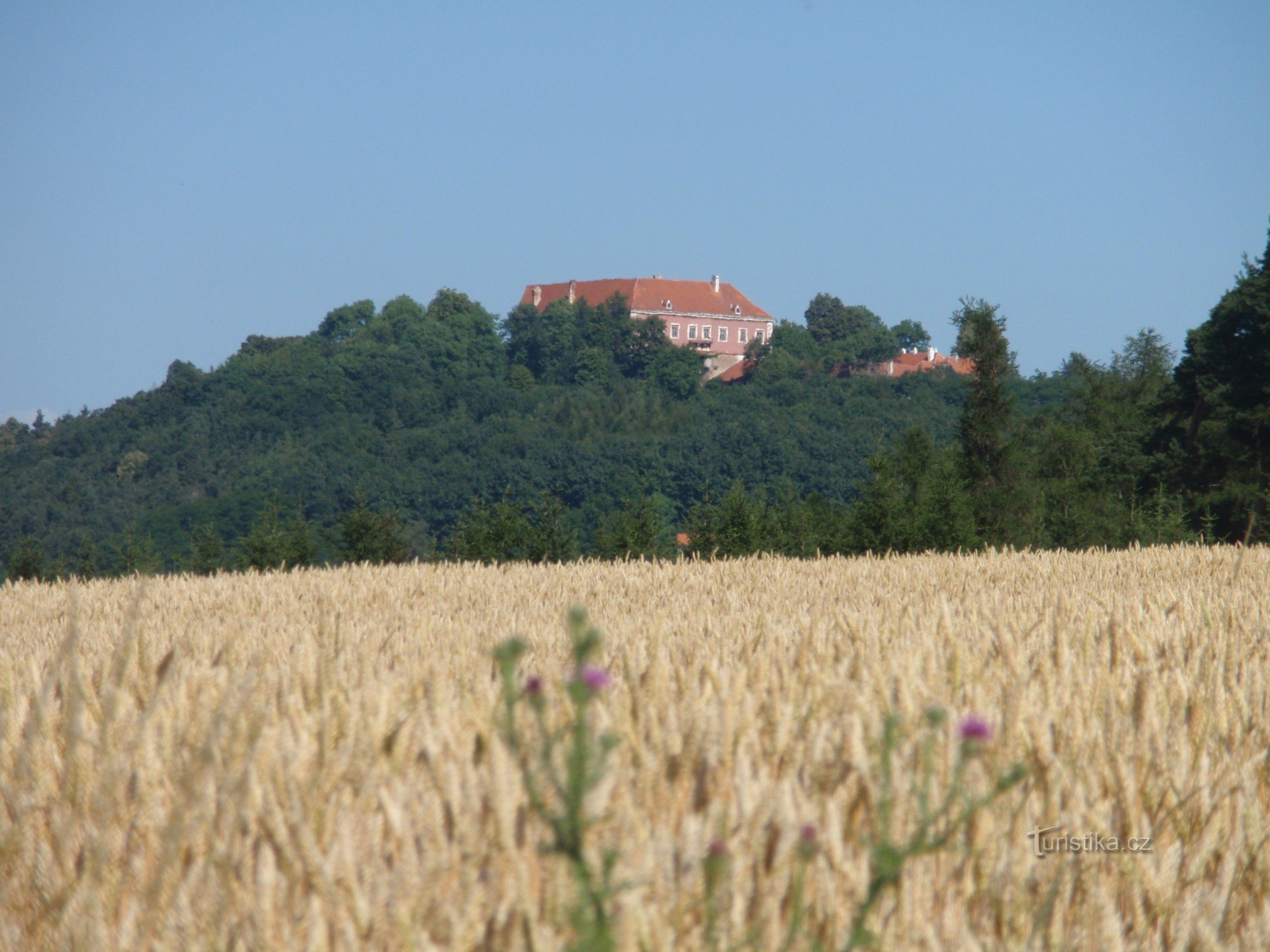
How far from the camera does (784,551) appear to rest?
2180cm

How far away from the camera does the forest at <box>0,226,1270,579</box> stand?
851 inches

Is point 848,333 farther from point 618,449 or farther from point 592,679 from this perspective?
point 592,679

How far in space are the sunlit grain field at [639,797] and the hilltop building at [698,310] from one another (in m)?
129

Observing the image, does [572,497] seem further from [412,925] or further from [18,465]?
[412,925]

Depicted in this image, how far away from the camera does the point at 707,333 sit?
138375 mm

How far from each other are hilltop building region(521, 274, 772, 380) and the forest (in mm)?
7178

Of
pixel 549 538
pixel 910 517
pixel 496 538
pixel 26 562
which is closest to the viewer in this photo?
pixel 910 517

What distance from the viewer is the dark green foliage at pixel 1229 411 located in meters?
26.9

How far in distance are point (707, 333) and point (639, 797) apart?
13794cm

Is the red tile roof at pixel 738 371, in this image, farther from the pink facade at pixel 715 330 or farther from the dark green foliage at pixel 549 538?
the dark green foliage at pixel 549 538

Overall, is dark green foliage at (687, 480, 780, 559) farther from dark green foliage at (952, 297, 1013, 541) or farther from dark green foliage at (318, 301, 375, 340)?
dark green foliage at (318, 301, 375, 340)

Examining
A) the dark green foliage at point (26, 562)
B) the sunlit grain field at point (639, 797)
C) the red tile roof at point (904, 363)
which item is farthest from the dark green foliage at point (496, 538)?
the red tile roof at point (904, 363)

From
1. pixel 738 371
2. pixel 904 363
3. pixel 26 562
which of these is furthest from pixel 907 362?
pixel 26 562

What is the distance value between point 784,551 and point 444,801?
20327mm
